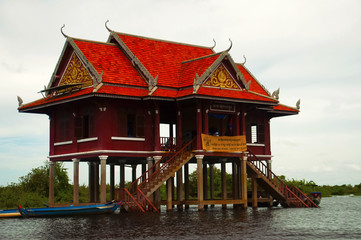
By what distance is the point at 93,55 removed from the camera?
42.1 metres

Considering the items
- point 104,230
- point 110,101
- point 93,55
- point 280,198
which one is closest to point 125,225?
point 104,230

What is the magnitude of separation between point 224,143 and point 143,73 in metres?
6.74

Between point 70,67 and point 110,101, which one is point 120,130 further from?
point 70,67

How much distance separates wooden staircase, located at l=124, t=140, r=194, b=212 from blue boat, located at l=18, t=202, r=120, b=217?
1.26m

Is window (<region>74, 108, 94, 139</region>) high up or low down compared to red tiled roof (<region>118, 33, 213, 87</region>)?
down

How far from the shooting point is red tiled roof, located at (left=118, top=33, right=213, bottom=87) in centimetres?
4325

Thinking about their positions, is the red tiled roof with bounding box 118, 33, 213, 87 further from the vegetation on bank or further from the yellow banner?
the vegetation on bank

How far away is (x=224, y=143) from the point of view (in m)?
42.1

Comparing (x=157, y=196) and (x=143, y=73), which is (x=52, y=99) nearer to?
(x=143, y=73)

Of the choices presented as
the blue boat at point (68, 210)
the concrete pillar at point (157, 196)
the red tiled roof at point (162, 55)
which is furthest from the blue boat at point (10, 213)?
the red tiled roof at point (162, 55)

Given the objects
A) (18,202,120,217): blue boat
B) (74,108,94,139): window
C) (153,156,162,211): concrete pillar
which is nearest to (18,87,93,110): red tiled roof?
(74,108,94,139): window

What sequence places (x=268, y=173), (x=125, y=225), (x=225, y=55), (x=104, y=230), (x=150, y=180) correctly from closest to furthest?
(x=104, y=230) → (x=125, y=225) → (x=150, y=180) → (x=225, y=55) → (x=268, y=173)

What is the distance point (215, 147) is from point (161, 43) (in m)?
9.68

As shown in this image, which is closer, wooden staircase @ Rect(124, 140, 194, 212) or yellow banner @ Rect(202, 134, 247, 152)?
wooden staircase @ Rect(124, 140, 194, 212)
